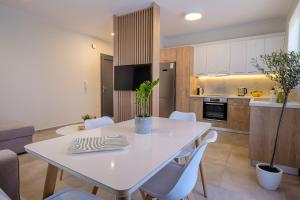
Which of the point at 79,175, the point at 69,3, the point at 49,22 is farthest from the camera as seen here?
the point at 49,22

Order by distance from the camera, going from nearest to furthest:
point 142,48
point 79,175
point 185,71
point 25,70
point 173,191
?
→ point 79,175
point 173,191
point 142,48
point 25,70
point 185,71

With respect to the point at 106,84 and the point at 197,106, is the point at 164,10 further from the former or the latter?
the point at 106,84

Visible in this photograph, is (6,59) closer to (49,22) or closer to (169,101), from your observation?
(49,22)

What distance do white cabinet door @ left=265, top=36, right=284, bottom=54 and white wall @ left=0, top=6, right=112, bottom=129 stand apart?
15.1 ft

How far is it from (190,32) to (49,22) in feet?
12.3

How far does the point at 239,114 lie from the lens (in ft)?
13.5

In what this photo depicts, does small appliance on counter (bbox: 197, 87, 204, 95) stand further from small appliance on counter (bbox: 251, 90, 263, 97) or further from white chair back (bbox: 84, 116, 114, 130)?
white chair back (bbox: 84, 116, 114, 130)

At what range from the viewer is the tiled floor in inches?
70.8

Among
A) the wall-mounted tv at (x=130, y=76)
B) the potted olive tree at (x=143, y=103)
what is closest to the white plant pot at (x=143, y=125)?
the potted olive tree at (x=143, y=103)

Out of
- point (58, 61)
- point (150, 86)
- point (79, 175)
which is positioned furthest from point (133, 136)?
point (58, 61)

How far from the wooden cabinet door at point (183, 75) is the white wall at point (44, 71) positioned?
2570 mm

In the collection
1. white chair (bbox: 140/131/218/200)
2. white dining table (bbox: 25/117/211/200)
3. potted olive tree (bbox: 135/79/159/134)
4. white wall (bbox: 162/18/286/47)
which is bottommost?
white chair (bbox: 140/131/218/200)

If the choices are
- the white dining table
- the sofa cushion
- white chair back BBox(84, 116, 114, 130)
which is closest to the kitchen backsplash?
white chair back BBox(84, 116, 114, 130)

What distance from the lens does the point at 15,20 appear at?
11.8 ft
